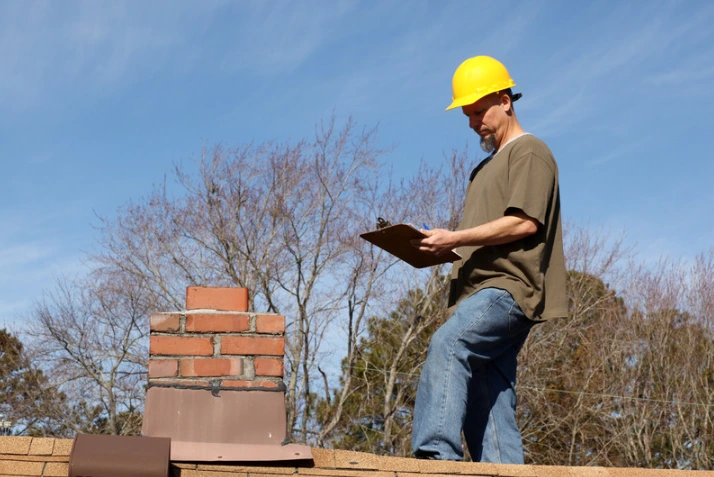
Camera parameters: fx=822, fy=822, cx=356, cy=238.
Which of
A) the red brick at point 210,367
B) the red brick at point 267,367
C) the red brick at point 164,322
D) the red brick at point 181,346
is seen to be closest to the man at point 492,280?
the red brick at point 267,367

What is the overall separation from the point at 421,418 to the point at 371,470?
0.38m

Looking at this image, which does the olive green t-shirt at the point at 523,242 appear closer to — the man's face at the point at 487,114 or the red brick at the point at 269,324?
the man's face at the point at 487,114

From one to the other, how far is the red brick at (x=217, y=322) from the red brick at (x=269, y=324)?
0.04 metres

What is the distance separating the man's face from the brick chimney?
1.12m

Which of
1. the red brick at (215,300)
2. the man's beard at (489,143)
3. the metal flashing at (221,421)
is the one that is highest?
the man's beard at (489,143)

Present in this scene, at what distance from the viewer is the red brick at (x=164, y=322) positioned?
2911mm

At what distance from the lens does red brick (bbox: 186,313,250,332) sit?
2.92 meters

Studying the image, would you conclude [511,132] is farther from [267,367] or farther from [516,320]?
[267,367]

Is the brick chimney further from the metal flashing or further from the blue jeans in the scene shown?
the blue jeans

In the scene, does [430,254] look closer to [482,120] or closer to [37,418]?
[482,120]

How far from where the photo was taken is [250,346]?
9.53ft

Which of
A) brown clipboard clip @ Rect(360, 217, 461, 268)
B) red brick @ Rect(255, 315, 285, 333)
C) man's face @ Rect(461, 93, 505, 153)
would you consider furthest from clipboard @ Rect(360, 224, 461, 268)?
man's face @ Rect(461, 93, 505, 153)

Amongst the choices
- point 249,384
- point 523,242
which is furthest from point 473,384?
point 249,384

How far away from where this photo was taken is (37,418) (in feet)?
56.8
